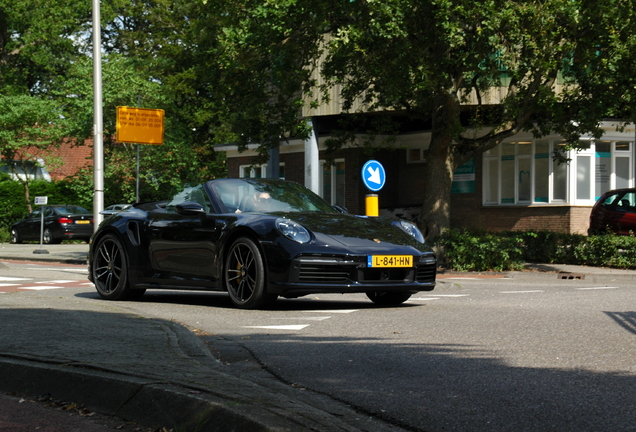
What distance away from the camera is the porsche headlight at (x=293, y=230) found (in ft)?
27.6

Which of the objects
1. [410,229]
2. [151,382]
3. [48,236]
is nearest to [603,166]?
[410,229]

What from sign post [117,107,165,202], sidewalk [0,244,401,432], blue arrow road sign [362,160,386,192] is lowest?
sidewalk [0,244,401,432]

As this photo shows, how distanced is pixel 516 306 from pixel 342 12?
970cm

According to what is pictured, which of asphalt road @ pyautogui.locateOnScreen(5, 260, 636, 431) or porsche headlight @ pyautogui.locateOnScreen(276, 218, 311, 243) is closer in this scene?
asphalt road @ pyautogui.locateOnScreen(5, 260, 636, 431)

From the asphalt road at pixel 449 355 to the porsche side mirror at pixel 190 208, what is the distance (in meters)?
1.03

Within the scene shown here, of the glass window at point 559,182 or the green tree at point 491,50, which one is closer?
the green tree at point 491,50

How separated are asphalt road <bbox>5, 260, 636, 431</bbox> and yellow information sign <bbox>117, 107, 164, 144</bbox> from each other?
16.4 meters

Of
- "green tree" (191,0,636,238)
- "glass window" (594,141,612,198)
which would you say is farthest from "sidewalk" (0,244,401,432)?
"glass window" (594,141,612,198)

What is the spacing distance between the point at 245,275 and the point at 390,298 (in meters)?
1.77

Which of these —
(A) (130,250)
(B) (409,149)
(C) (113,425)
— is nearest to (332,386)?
(C) (113,425)

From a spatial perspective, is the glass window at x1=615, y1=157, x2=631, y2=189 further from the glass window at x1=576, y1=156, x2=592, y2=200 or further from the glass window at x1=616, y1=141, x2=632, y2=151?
the glass window at x1=576, y1=156, x2=592, y2=200

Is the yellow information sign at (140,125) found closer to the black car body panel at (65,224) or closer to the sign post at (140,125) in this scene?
the sign post at (140,125)

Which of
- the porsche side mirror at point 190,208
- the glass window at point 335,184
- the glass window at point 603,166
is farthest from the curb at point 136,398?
the glass window at point 335,184

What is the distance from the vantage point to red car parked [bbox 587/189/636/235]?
2173 centimetres
